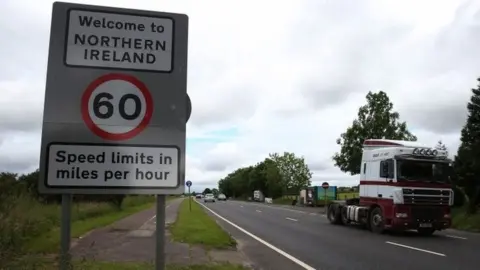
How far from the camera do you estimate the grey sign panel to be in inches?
141

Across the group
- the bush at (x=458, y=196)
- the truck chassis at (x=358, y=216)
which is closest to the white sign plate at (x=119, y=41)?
the truck chassis at (x=358, y=216)

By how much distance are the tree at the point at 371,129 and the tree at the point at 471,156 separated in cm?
715

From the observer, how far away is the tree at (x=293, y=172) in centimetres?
9606

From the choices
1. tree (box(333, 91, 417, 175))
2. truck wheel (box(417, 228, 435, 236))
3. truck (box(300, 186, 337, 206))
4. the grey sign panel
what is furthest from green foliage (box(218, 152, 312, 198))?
the grey sign panel

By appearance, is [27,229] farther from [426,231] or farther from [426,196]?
[426,231]

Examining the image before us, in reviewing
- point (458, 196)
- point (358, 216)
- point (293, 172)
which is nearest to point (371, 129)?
point (458, 196)

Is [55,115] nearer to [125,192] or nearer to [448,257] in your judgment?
Result: [125,192]

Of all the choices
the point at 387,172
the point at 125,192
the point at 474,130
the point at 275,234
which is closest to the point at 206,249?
the point at 275,234

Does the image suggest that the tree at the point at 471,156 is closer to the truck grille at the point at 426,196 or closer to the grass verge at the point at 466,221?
the grass verge at the point at 466,221

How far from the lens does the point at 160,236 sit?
3641 mm

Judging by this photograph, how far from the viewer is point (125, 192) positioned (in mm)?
3697

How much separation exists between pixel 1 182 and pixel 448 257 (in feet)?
44.9

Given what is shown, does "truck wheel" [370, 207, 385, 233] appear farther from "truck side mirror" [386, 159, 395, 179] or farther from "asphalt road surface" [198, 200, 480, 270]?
"truck side mirror" [386, 159, 395, 179]

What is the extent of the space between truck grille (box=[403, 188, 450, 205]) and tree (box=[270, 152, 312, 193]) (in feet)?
246
